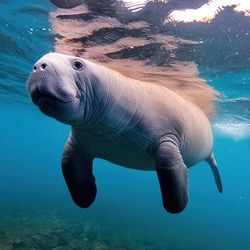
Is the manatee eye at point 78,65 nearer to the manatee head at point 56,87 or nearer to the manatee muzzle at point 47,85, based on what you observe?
the manatee head at point 56,87

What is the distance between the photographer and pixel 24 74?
58.3 feet

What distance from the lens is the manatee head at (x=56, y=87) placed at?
3525mm

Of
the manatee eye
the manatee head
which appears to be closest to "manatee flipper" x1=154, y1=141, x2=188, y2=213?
the manatee head

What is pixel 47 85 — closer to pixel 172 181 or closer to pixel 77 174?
pixel 172 181

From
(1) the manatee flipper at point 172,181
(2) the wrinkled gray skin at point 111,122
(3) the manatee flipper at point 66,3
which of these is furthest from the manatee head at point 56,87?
(3) the manatee flipper at point 66,3

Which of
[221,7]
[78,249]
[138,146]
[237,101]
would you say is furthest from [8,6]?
[237,101]

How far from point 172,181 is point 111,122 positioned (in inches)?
48.4

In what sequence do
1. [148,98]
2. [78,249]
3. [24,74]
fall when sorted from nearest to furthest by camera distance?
[148,98], [78,249], [24,74]

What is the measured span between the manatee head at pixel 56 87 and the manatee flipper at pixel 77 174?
1924 mm

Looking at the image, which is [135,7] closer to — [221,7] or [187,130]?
[221,7]

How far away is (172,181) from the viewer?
4875 millimetres

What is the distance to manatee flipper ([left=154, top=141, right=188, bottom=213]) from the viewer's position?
4863 millimetres

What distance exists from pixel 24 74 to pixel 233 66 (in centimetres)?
1129

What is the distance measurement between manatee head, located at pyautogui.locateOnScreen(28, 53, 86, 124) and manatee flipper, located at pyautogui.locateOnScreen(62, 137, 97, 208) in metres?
1.92
